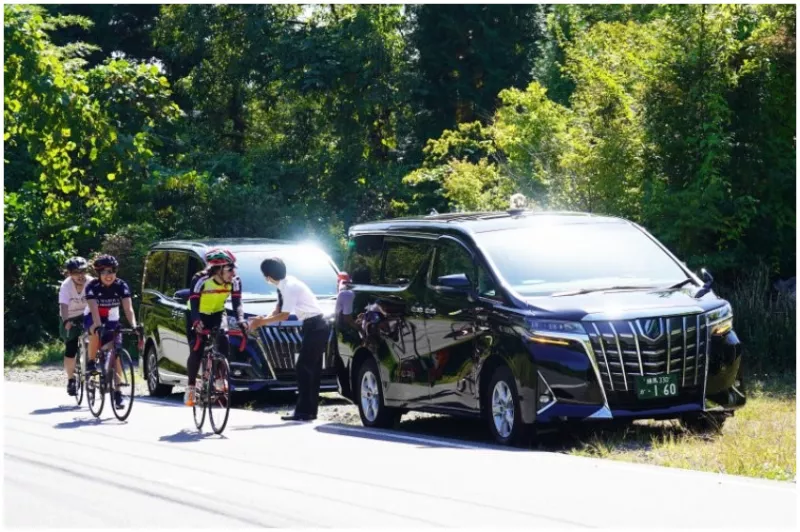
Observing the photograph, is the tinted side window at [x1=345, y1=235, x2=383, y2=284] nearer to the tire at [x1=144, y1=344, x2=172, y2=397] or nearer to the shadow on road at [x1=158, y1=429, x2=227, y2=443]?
the shadow on road at [x1=158, y1=429, x2=227, y2=443]

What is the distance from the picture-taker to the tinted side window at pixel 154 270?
21.9 meters

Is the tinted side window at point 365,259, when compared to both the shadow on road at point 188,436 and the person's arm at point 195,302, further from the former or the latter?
the shadow on road at point 188,436

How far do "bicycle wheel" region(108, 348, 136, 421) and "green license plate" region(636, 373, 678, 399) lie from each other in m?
6.42

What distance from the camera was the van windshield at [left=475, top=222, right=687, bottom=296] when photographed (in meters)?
13.7

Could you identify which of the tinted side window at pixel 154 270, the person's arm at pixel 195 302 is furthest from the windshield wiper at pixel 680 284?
the tinted side window at pixel 154 270

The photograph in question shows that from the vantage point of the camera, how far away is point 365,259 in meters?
16.4

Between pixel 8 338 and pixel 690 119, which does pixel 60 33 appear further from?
pixel 690 119

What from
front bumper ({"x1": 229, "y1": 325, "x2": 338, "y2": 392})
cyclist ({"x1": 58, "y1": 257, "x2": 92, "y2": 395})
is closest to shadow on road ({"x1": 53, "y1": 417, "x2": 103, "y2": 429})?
front bumper ({"x1": 229, "y1": 325, "x2": 338, "y2": 392})

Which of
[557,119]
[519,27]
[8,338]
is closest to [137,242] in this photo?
[8,338]

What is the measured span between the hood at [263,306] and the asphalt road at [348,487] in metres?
4.21

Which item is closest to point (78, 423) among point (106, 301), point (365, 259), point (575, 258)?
point (106, 301)

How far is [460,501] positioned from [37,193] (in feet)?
93.4

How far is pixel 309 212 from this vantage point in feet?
125

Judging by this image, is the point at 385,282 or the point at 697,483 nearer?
the point at 697,483
